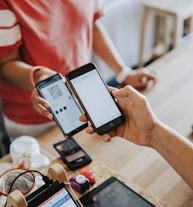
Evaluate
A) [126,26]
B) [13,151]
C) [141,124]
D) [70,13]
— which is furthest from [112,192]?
[126,26]

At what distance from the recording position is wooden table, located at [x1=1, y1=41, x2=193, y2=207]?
0.93 metres

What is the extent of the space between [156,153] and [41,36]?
1.57ft

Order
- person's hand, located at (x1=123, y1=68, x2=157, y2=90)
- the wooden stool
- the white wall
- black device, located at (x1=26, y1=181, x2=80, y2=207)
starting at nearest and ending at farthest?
black device, located at (x1=26, y1=181, x2=80, y2=207)
person's hand, located at (x1=123, y1=68, x2=157, y2=90)
the wooden stool
the white wall

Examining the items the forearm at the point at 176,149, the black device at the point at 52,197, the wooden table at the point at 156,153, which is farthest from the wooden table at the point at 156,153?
the black device at the point at 52,197

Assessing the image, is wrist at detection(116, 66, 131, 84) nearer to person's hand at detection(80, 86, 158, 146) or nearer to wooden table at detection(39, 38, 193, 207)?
wooden table at detection(39, 38, 193, 207)

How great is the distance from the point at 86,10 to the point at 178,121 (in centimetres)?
46

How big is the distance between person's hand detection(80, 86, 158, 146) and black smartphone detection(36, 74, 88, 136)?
5 centimetres

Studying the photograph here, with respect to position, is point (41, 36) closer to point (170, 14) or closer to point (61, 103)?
point (61, 103)

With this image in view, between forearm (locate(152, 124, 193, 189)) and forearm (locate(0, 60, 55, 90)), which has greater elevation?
forearm (locate(0, 60, 55, 90))

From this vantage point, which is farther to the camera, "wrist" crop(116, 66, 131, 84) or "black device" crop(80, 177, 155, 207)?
"wrist" crop(116, 66, 131, 84)

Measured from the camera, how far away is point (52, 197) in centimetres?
75

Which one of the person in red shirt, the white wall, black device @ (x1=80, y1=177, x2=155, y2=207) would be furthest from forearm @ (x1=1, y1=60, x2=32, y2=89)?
the white wall

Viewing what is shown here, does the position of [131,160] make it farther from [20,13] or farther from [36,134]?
[20,13]

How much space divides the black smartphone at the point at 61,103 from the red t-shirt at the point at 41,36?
0.63ft
